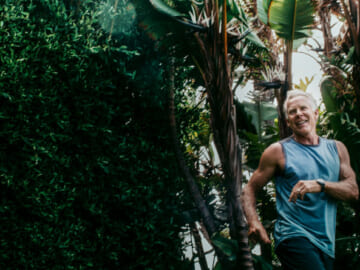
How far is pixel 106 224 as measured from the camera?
3.66 metres

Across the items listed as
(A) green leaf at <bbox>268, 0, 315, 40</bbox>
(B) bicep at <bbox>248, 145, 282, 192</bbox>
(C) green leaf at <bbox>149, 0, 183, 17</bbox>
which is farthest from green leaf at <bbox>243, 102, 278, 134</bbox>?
(B) bicep at <bbox>248, 145, 282, 192</bbox>

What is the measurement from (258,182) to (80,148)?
6.64 ft

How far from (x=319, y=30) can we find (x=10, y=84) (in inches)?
277

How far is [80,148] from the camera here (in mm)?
3568

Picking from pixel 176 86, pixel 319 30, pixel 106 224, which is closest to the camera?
pixel 106 224

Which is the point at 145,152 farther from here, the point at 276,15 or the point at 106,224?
the point at 276,15

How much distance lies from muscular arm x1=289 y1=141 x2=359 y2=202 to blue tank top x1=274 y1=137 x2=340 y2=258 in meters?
0.05

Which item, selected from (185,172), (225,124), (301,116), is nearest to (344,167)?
(301,116)

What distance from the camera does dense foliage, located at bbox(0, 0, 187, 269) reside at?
10.2 feet

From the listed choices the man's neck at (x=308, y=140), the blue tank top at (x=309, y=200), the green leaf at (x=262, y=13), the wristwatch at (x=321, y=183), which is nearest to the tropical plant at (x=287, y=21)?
the green leaf at (x=262, y=13)

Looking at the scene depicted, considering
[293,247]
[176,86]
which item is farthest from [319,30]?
[293,247]

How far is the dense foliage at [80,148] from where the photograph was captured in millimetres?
3096

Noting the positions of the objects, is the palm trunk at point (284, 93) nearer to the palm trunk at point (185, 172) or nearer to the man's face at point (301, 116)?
the palm trunk at point (185, 172)

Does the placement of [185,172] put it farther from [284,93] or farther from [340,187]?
[340,187]
